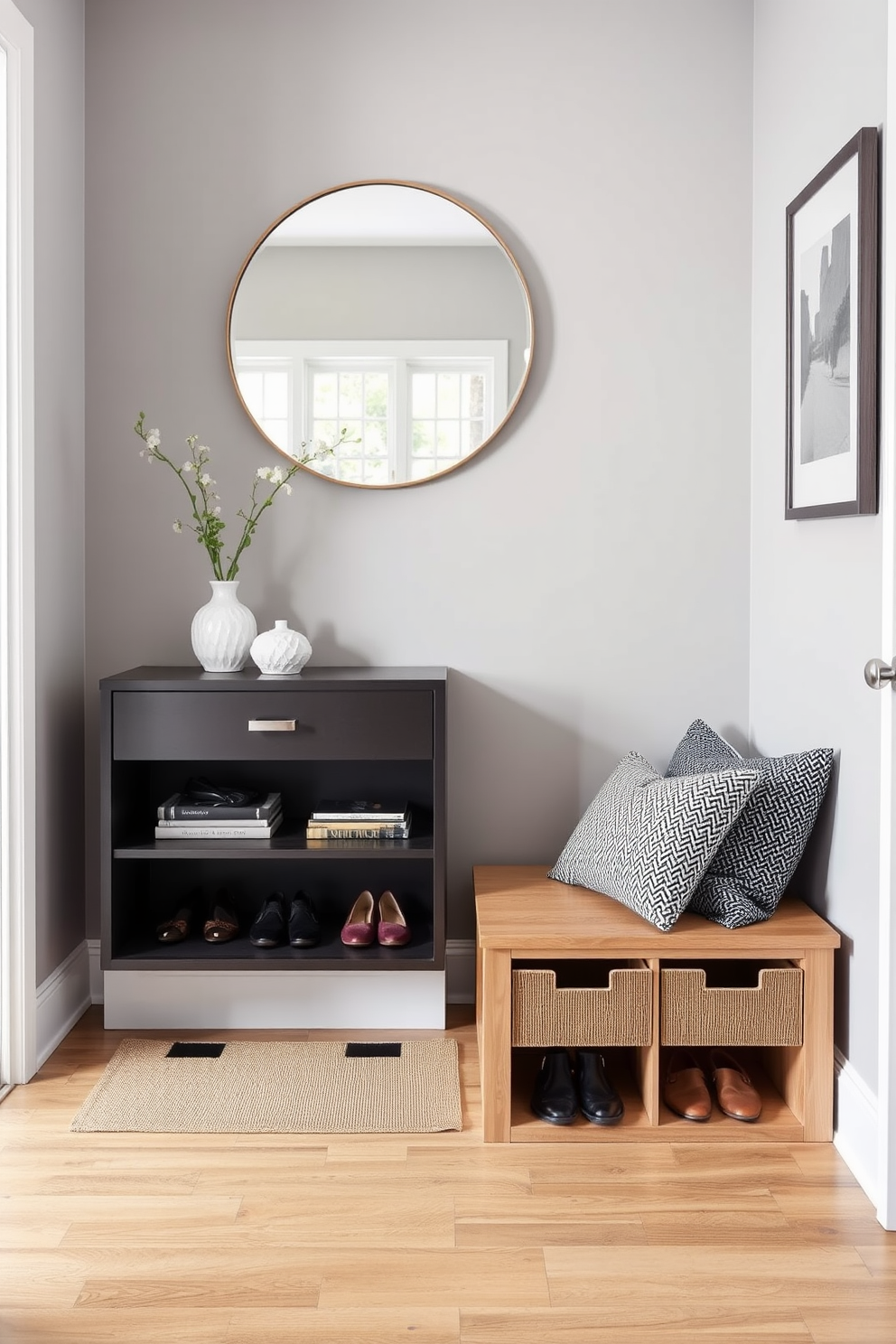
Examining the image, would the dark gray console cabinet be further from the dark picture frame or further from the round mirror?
the dark picture frame

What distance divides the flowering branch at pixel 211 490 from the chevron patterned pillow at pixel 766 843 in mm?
1276

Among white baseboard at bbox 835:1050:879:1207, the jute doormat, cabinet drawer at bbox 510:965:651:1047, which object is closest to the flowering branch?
the jute doormat

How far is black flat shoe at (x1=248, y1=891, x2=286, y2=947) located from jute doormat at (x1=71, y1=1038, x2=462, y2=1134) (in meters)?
0.24

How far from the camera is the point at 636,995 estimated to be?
225 centimetres

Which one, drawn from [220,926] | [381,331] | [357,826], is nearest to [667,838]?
[357,826]

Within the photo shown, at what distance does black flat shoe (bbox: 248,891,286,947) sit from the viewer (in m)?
2.62

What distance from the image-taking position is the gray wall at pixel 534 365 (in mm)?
2801

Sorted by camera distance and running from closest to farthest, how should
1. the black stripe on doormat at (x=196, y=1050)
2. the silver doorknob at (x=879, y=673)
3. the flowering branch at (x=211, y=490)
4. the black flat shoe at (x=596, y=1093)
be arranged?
the silver doorknob at (x=879, y=673)
the black flat shoe at (x=596, y=1093)
the black stripe on doormat at (x=196, y=1050)
the flowering branch at (x=211, y=490)

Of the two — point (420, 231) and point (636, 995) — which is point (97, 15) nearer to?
point (420, 231)

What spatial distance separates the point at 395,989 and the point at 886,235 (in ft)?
6.33

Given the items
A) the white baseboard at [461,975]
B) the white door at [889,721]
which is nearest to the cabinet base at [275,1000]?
the white baseboard at [461,975]

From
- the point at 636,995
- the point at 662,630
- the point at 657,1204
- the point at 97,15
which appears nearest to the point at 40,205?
the point at 97,15

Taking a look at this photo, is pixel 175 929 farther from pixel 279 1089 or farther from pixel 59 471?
pixel 59 471

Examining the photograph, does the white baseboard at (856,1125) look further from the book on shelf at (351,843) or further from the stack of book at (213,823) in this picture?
the stack of book at (213,823)
